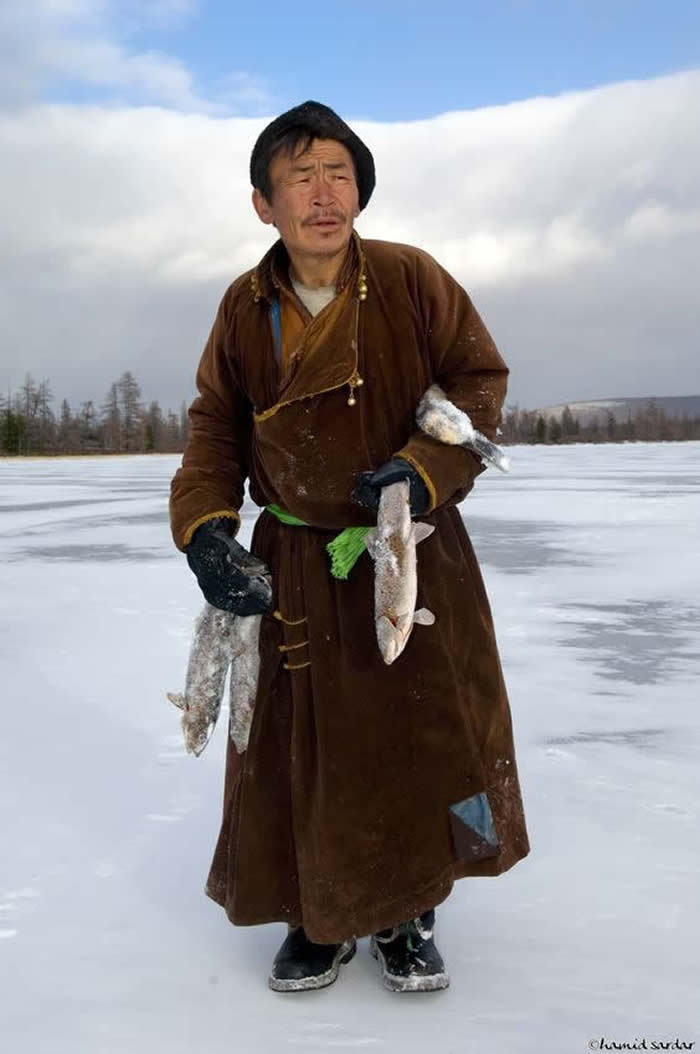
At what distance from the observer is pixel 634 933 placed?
7.44ft

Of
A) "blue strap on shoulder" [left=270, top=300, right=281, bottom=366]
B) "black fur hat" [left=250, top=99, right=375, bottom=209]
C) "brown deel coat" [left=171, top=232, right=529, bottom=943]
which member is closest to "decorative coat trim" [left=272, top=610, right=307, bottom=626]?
"brown deel coat" [left=171, top=232, right=529, bottom=943]

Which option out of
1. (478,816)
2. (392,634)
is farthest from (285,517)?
(478,816)

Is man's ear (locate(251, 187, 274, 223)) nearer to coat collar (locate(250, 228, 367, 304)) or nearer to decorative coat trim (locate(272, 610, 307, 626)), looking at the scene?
coat collar (locate(250, 228, 367, 304))

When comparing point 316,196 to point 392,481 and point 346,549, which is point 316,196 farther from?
point 346,549

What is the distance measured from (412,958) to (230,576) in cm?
87

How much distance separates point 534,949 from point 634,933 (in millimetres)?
234

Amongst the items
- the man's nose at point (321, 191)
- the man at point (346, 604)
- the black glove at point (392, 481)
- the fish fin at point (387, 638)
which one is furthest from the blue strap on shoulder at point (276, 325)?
the fish fin at point (387, 638)

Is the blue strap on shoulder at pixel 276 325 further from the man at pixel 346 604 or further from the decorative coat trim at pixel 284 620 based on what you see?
the decorative coat trim at pixel 284 620

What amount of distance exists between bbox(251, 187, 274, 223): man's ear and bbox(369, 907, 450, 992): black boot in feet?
4.88

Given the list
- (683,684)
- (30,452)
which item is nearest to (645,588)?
(683,684)

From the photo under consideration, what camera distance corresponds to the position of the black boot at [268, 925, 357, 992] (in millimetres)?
2105

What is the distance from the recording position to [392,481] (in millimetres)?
1938

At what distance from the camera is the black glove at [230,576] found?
2.09 metres

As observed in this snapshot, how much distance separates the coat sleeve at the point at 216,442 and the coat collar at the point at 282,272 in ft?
0.35
